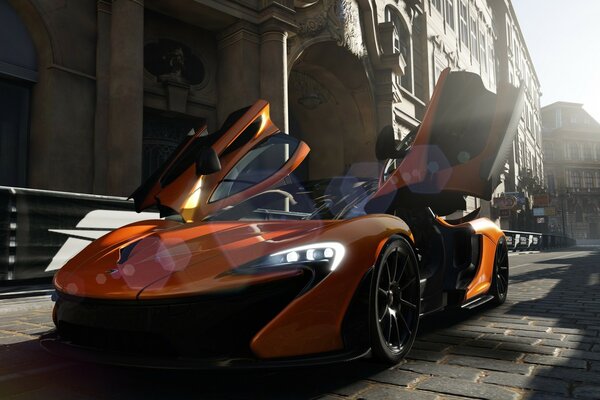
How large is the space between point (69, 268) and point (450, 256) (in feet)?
8.89

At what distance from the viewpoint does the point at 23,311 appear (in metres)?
4.91

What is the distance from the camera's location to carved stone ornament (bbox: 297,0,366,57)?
14.9 meters

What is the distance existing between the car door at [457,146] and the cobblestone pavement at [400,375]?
3.56 ft

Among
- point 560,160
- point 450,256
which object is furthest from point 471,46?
point 560,160

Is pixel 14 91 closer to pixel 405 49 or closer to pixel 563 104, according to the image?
pixel 405 49

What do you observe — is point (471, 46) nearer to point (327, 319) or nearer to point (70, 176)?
point (70, 176)

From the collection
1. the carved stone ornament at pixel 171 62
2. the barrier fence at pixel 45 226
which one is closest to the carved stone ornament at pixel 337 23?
the carved stone ornament at pixel 171 62

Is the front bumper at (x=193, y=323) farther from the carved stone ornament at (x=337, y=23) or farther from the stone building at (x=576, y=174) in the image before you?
the stone building at (x=576, y=174)

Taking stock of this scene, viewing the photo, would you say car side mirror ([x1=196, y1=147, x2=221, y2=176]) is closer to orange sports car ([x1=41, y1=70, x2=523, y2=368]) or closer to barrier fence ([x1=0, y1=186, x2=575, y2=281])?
orange sports car ([x1=41, y1=70, x2=523, y2=368])

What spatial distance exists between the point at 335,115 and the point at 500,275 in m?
14.8

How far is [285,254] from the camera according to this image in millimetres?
2297

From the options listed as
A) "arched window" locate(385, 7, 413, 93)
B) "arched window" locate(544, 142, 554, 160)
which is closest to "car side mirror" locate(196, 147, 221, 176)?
"arched window" locate(385, 7, 413, 93)

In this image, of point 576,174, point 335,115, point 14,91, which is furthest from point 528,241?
point 576,174

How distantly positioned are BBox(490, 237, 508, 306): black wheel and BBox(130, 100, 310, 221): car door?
242 cm
